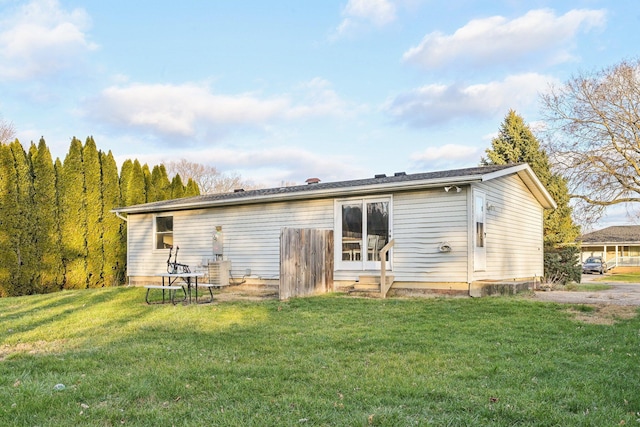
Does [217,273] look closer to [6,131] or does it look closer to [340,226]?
[340,226]

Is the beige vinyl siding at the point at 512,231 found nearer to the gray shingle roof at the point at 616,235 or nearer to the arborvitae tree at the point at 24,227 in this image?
the arborvitae tree at the point at 24,227

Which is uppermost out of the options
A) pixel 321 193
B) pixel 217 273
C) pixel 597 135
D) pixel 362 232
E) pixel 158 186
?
pixel 597 135

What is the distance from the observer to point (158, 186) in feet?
61.9

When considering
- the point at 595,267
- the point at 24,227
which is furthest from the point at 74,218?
the point at 595,267

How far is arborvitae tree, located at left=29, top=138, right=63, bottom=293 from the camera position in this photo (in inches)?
580

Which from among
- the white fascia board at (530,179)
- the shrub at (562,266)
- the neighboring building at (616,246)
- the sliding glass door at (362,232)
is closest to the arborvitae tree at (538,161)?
the shrub at (562,266)

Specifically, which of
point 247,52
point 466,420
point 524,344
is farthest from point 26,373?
point 247,52

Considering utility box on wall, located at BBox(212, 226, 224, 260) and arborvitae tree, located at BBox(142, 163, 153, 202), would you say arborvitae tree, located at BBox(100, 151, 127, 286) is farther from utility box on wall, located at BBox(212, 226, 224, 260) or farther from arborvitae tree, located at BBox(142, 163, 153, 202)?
utility box on wall, located at BBox(212, 226, 224, 260)

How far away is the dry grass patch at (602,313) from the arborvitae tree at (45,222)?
14821 millimetres

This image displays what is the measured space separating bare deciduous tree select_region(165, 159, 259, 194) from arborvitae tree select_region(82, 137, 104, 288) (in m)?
19.4

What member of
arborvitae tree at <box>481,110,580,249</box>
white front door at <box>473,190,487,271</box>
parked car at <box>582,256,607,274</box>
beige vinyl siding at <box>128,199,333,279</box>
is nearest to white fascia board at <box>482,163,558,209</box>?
white front door at <box>473,190,487,271</box>

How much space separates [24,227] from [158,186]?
5.38 metres

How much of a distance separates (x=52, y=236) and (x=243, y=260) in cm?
696

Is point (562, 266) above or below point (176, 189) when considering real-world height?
below
